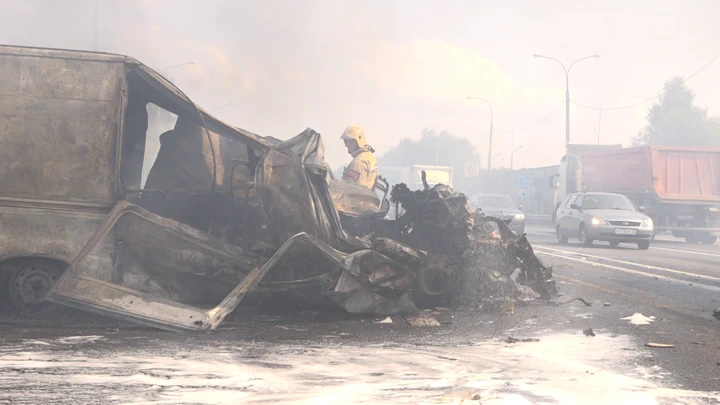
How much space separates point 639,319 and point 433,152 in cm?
11386

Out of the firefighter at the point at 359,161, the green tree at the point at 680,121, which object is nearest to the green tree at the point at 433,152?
the green tree at the point at 680,121

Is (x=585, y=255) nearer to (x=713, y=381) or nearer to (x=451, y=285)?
(x=451, y=285)

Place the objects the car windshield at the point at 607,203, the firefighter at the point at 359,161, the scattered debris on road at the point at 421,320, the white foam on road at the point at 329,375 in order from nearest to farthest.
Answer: the white foam on road at the point at 329,375, the scattered debris on road at the point at 421,320, the firefighter at the point at 359,161, the car windshield at the point at 607,203

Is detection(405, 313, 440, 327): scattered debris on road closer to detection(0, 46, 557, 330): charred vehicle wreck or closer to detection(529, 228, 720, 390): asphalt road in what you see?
detection(0, 46, 557, 330): charred vehicle wreck

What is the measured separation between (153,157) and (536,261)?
4332mm

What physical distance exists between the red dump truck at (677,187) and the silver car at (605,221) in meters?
3.43

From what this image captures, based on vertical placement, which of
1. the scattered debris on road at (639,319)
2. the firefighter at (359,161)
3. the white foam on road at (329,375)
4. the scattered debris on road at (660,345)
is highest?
the firefighter at (359,161)

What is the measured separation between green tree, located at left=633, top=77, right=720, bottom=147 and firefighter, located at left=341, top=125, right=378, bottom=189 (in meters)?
63.7

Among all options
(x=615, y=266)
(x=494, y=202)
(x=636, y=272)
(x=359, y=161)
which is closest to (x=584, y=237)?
(x=615, y=266)

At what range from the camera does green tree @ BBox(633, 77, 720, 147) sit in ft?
218

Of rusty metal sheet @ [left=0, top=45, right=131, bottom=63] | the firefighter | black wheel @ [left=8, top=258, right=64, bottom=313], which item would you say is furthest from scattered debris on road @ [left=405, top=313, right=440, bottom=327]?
rusty metal sheet @ [left=0, top=45, right=131, bottom=63]

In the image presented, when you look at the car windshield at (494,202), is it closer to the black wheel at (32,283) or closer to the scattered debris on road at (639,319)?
the scattered debris on road at (639,319)

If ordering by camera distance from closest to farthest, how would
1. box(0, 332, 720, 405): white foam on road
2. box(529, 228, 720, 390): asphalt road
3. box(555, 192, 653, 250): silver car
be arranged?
box(0, 332, 720, 405): white foam on road
box(529, 228, 720, 390): asphalt road
box(555, 192, 653, 250): silver car

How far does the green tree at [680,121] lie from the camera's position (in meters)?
66.3
